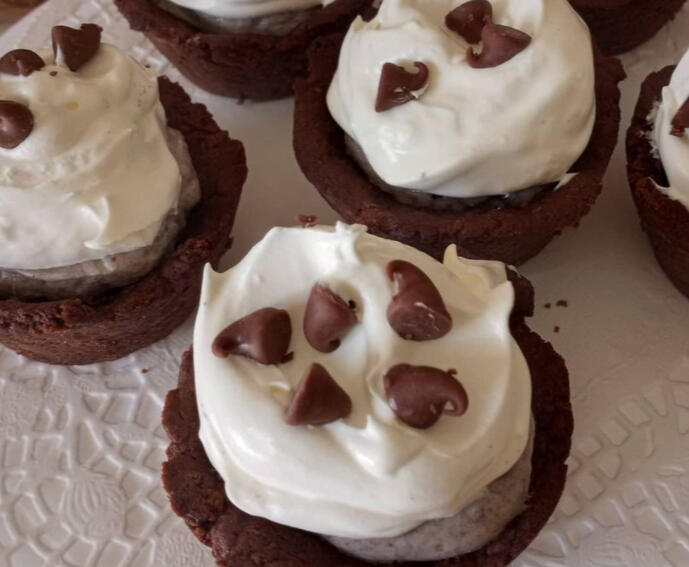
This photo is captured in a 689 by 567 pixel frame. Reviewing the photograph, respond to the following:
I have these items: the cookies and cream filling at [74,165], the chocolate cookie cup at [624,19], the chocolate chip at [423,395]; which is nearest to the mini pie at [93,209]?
the cookies and cream filling at [74,165]

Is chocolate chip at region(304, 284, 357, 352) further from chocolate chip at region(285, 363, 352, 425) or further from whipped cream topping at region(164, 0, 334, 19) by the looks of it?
whipped cream topping at region(164, 0, 334, 19)

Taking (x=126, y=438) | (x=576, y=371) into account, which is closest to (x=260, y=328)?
(x=126, y=438)

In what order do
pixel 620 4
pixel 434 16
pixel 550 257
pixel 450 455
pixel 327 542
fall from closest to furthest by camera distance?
1. pixel 450 455
2. pixel 327 542
3. pixel 434 16
4. pixel 550 257
5. pixel 620 4

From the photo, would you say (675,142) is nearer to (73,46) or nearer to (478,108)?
(478,108)

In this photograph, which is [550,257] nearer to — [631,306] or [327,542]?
[631,306]

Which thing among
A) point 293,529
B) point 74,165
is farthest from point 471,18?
point 293,529
